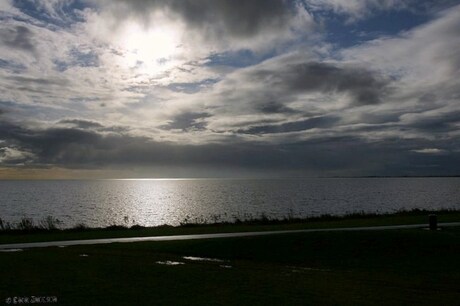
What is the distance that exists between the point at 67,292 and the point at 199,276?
524 centimetres

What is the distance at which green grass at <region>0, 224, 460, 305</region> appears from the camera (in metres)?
14.5

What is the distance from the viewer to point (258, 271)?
1964cm

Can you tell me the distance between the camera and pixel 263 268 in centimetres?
2078

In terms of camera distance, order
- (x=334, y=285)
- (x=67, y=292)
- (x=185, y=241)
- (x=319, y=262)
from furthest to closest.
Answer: (x=185, y=241) → (x=319, y=262) → (x=334, y=285) → (x=67, y=292)

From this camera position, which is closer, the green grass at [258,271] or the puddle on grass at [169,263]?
the green grass at [258,271]

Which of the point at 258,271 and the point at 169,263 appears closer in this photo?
the point at 258,271

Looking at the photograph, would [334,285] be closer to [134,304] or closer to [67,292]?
[134,304]

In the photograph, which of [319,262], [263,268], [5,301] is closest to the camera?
[5,301]

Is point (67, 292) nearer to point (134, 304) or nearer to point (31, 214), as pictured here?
point (134, 304)

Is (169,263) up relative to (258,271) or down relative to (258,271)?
up

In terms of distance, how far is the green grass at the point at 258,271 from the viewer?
14.5m

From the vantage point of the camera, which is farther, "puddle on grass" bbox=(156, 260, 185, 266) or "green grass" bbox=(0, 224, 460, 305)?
"puddle on grass" bbox=(156, 260, 185, 266)

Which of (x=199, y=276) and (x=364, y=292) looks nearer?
(x=364, y=292)

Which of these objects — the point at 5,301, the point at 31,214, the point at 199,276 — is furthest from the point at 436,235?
the point at 31,214
